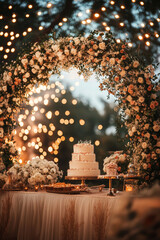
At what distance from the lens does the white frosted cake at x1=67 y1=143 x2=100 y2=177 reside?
19.2 feet

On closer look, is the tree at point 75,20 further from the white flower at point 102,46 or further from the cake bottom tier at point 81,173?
the cake bottom tier at point 81,173

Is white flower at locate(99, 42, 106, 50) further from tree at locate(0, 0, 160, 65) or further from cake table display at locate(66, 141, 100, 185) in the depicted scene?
cake table display at locate(66, 141, 100, 185)

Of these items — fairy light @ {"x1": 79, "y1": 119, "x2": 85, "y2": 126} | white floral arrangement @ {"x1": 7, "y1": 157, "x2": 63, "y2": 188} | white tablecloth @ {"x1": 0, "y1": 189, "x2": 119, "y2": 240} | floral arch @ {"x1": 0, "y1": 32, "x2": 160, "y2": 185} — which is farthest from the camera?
fairy light @ {"x1": 79, "y1": 119, "x2": 85, "y2": 126}

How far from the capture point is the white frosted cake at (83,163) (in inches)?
230

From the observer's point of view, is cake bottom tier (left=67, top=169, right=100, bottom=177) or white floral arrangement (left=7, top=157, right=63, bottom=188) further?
cake bottom tier (left=67, top=169, right=100, bottom=177)

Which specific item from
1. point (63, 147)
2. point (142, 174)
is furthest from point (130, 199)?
point (63, 147)

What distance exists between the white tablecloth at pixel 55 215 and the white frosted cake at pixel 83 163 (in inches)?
43.5

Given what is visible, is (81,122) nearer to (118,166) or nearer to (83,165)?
(83,165)

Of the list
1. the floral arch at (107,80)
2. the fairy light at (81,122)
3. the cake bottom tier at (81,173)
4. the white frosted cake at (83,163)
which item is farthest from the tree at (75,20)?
the cake bottom tier at (81,173)

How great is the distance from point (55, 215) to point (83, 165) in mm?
1501

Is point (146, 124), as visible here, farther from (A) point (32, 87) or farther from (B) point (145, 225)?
(B) point (145, 225)

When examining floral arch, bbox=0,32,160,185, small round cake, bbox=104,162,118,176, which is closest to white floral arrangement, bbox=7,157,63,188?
floral arch, bbox=0,32,160,185

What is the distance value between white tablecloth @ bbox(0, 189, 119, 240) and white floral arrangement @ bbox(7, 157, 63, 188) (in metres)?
0.41

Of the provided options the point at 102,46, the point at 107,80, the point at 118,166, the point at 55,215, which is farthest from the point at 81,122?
the point at 55,215
